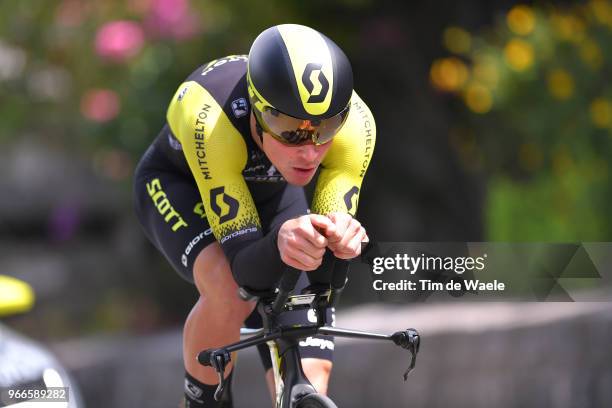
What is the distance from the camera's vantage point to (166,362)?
886cm

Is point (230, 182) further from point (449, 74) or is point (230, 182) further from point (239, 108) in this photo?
point (449, 74)

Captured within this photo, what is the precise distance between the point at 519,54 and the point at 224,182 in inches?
191

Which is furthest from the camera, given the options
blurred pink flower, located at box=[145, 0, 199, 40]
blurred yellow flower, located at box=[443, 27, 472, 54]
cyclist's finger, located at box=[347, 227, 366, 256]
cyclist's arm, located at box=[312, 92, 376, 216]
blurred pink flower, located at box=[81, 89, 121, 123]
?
blurred pink flower, located at box=[81, 89, 121, 123]

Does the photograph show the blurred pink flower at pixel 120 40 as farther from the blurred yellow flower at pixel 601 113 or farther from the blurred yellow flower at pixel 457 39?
the blurred yellow flower at pixel 601 113

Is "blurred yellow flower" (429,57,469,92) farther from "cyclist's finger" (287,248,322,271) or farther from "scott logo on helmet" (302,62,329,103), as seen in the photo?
"cyclist's finger" (287,248,322,271)

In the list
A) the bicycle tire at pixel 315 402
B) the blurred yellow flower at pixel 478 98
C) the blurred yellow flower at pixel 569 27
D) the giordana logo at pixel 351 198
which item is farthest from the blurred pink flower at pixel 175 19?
the bicycle tire at pixel 315 402

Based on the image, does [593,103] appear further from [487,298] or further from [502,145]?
[487,298]

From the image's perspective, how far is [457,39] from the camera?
934cm

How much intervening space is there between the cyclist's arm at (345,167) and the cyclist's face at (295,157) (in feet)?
0.41

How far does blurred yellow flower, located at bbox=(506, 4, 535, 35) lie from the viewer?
852 cm

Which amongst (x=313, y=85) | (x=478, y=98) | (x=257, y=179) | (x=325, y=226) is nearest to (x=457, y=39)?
(x=478, y=98)

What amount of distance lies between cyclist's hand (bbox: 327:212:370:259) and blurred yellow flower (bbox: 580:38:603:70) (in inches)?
202

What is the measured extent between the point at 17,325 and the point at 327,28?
4605 mm

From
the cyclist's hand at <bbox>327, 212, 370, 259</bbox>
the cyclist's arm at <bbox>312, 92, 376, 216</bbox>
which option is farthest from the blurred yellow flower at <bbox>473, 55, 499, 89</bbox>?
the cyclist's hand at <bbox>327, 212, 370, 259</bbox>
